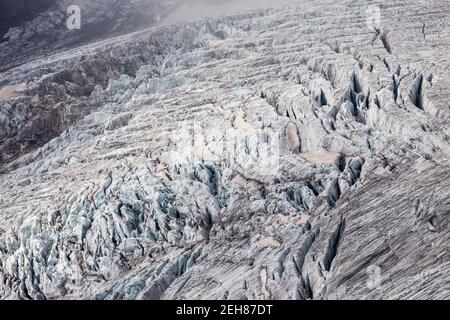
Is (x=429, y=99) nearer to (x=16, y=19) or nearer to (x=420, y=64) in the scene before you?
(x=420, y=64)

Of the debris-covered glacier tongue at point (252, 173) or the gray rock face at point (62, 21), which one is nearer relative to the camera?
the debris-covered glacier tongue at point (252, 173)

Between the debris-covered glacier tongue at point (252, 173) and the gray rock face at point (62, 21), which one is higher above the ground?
the gray rock face at point (62, 21)

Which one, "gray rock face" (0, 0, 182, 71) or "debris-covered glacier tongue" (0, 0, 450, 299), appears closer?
"debris-covered glacier tongue" (0, 0, 450, 299)

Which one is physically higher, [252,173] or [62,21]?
[62,21]

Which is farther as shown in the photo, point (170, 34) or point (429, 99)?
point (170, 34)

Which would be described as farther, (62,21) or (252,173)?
(62,21)

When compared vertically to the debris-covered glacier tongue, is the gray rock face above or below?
above
